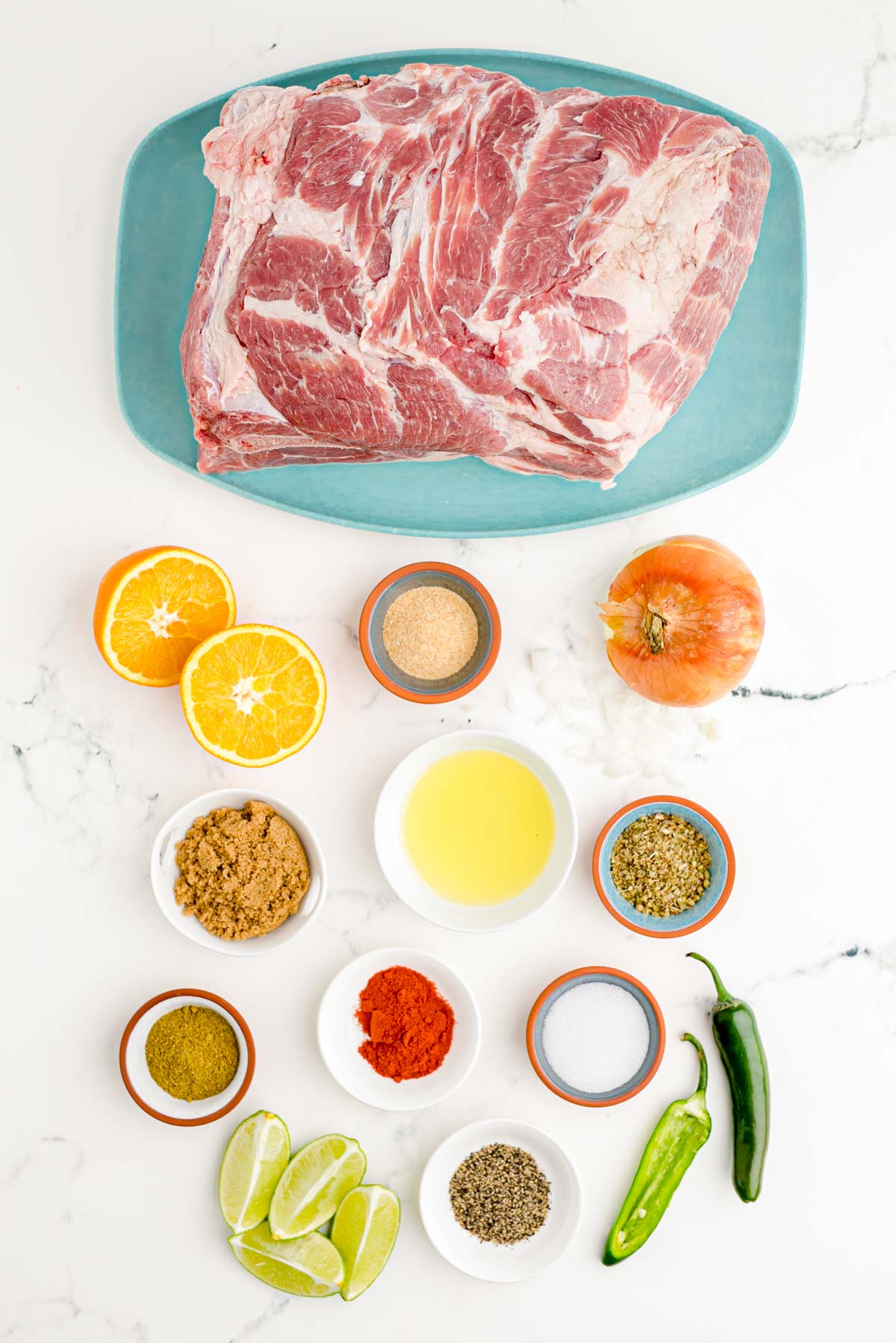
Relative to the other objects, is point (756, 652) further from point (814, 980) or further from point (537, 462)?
point (814, 980)

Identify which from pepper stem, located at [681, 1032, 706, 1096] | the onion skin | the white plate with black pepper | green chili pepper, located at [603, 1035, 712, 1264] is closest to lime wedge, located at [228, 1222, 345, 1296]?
the white plate with black pepper

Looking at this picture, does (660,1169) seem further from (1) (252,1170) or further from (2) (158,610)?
(2) (158,610)

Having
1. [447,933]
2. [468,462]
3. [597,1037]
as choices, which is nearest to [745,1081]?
[597,1037]

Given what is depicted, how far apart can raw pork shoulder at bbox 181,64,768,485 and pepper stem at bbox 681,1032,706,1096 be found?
132 centimetres

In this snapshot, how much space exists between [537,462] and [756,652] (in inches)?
24.0

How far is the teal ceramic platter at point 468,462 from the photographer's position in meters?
1.94

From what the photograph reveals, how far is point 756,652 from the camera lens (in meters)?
1.96

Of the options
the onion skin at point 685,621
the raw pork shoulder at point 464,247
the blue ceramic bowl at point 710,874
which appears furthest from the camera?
the blue ceramic bowl at point 710,874

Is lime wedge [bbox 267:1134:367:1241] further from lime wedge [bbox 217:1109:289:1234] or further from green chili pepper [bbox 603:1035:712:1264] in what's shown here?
green chili pepper [bbox 603:1035:712:1264]

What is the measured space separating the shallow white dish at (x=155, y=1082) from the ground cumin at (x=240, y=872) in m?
0.19

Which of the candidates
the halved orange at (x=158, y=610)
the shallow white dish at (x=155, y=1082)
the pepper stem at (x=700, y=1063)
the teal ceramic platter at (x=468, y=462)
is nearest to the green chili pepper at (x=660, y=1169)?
the pepper stem at (x=700, y=1063)

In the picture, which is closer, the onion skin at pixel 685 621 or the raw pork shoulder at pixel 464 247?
the raw pork shoulder at pixel 464 247

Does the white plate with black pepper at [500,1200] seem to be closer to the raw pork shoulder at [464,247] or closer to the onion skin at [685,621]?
the onion skin at [685,621]

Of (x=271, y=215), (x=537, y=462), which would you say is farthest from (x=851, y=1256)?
(x=271, y=215)
